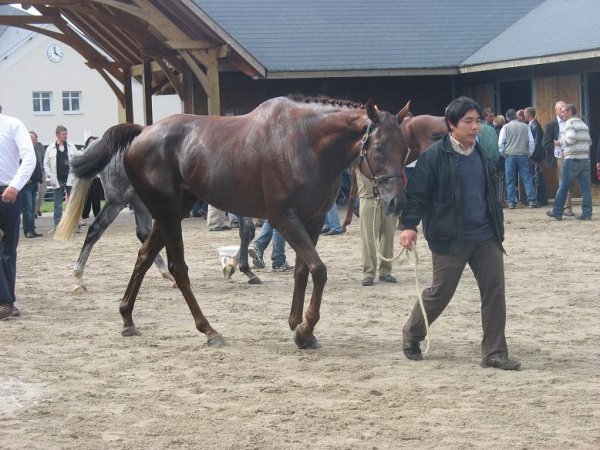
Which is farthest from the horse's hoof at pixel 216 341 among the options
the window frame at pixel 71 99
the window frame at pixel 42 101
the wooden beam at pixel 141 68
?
the window frame at pixel 71 99

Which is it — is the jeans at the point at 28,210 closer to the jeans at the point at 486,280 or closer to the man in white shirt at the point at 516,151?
the man in white shirt at the point at 516,151

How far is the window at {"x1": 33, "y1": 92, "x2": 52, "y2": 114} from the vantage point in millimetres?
57000

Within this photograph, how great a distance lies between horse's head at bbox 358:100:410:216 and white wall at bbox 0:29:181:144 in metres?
49.2

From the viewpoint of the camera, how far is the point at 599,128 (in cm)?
2162

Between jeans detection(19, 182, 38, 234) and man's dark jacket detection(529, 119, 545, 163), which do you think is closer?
jeans detection(19, 182, 38, 234)

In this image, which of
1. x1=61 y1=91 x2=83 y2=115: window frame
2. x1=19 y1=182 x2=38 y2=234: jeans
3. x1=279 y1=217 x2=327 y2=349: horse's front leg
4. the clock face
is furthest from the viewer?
x1=61 y1=91 x2=83 y2=115: window frame

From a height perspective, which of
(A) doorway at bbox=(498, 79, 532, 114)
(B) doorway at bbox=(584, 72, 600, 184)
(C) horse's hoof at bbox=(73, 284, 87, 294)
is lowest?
(C) horse's hoof at bbox=(73, 284, 87, 294)

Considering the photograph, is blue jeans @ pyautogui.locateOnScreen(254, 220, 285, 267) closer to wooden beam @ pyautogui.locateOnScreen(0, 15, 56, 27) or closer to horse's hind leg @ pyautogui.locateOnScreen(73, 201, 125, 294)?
horse's hind leg @ pyautogui.locateOnScreen(73, 201, 125, 294)

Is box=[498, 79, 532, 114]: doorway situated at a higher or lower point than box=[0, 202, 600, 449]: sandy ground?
higher

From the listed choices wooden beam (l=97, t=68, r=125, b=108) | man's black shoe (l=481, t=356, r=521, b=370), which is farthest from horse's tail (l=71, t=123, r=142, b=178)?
wooden beam (l=97, t=68, r=125, b=108)

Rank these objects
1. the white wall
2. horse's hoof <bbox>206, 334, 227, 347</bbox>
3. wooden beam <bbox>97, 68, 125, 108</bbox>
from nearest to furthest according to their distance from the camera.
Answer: horse's hoof <bbox>206, 334, 227, 347</bbox>
wooden beam <bbox>97, 68, 125, 108</bbox>
the white wall

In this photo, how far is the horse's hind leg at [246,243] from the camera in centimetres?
1101

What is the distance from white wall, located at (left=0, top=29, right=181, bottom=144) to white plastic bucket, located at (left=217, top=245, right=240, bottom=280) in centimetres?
4481

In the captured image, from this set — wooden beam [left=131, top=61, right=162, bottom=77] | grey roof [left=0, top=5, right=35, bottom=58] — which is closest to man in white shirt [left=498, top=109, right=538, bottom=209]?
wooden beam [left=131, top=61, right=162, bottom=77]
